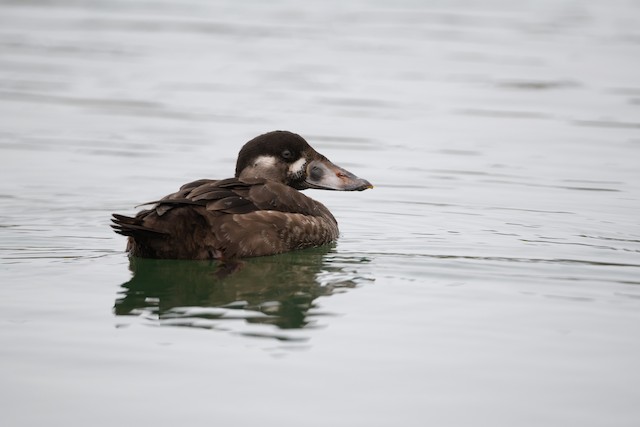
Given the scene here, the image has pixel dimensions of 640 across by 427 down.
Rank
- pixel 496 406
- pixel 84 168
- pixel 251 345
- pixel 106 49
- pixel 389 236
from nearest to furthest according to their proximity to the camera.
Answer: pixel 496 406 → pixel 251 345 → pixel 389 236 → pixel 84 168 → pixel 106 49

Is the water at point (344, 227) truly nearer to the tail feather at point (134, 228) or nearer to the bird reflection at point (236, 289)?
the bird reflection at point (236, 289)

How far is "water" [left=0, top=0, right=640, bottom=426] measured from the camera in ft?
19.1

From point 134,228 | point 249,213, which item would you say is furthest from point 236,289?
point 249,213

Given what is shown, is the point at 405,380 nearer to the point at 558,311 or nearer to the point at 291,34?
the point at 558,311

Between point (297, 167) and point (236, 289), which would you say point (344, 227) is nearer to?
point (297, 167)

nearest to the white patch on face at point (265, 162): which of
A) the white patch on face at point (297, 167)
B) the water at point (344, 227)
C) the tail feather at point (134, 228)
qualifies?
the white patch on face at point (297, 167)

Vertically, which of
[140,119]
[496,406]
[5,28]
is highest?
[5,28]

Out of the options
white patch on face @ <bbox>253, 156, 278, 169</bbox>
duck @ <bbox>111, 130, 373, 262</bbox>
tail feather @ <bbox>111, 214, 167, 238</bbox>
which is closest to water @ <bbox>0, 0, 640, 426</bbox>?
duck @ <bbox>111, 130, 373, 262</bbox>

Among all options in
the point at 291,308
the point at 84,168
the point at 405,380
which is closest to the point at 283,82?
the point at 84,168

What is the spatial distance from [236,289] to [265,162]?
1996 millimetres

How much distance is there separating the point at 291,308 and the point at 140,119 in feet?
26.1

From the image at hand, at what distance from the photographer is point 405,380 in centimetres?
594

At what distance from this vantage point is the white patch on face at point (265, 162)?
30.8 feet

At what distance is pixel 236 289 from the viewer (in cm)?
763
